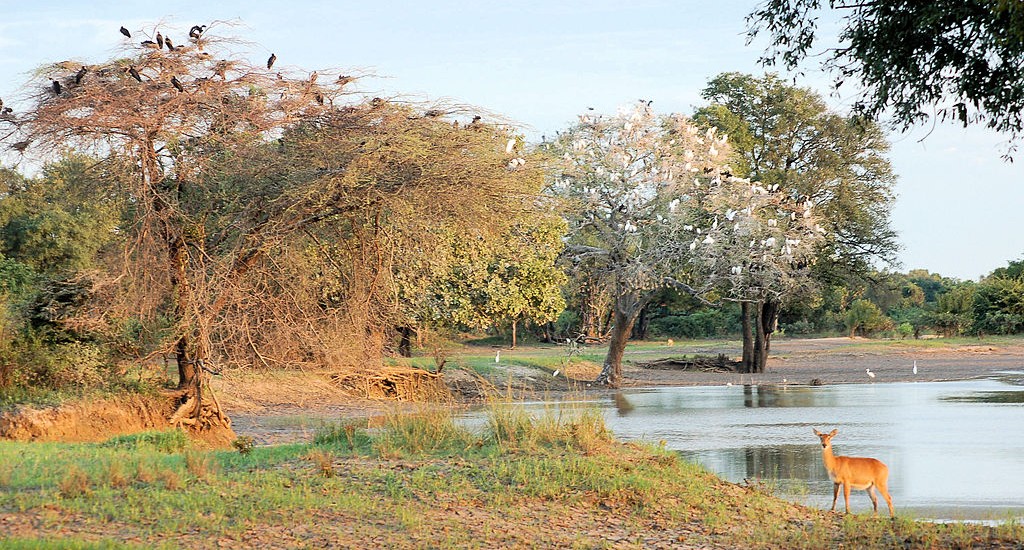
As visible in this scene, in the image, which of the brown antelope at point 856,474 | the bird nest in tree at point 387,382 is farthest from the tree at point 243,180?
the bird nest in tree at point 387,382

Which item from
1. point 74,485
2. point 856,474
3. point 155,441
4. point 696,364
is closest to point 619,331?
point 696,364

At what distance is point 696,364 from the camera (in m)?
43.1

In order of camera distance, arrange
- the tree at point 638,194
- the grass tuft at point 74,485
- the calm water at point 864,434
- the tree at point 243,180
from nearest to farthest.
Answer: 1. the grass tuft at point 74,485
2. the calm water at point 864,434
3. the tree at point 243,180
4. the tree at point 638,194

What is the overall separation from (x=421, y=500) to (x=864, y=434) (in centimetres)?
1248

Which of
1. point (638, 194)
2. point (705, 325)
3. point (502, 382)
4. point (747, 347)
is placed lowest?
point (502, 382)

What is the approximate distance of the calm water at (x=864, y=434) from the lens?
12.9 metres

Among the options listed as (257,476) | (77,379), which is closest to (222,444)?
(77,379)

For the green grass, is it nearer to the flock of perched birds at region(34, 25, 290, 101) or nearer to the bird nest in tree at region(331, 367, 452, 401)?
the flock of perched birds at region(34, 25, 290, 101)

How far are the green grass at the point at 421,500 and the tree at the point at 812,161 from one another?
98.4ft

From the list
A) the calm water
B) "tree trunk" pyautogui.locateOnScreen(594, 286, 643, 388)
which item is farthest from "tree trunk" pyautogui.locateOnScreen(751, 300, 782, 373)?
"tree trunk" pyautogui.locateOnScreen(594, 286, 643, 388)

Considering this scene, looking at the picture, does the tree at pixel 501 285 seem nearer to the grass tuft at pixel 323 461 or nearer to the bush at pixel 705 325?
the grass tuft at pixel 323 461

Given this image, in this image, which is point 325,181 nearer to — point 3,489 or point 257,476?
point 257,476

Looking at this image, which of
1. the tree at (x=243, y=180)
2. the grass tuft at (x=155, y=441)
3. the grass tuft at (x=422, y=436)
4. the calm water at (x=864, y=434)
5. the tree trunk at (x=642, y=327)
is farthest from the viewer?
the tree trunk at (x=642, y=327)

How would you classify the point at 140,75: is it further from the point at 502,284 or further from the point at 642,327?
the point at 642,327
